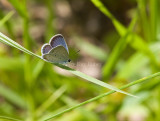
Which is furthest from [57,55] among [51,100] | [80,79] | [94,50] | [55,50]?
[94,50]

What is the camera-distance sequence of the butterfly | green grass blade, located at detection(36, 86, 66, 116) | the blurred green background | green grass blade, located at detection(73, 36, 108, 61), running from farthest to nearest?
green grass blade, located at detection(73, 36, 108, 61)
green grass blade, located at detection(36, 86, 66, 116)
the blurred green background
the butterfly

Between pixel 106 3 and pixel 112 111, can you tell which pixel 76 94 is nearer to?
pixel 112 111

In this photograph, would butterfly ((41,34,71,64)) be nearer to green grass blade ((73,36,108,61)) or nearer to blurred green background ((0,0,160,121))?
blurred green background ((0,0,160,121))

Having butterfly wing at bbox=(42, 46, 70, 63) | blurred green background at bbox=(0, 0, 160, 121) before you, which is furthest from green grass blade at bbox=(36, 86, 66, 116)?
butterfly wing at bbox=(42, 46, 70, 63)

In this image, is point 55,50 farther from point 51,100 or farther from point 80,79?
point 80,79

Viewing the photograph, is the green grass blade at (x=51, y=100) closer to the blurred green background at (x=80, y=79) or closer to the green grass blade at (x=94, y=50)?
the blurred green background at (x=80, y=79)

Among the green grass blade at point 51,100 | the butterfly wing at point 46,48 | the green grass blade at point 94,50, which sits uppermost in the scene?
the green grass blade at point 94,50

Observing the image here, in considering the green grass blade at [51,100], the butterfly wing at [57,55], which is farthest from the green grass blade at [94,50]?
the butterfly wing at [57,55]
